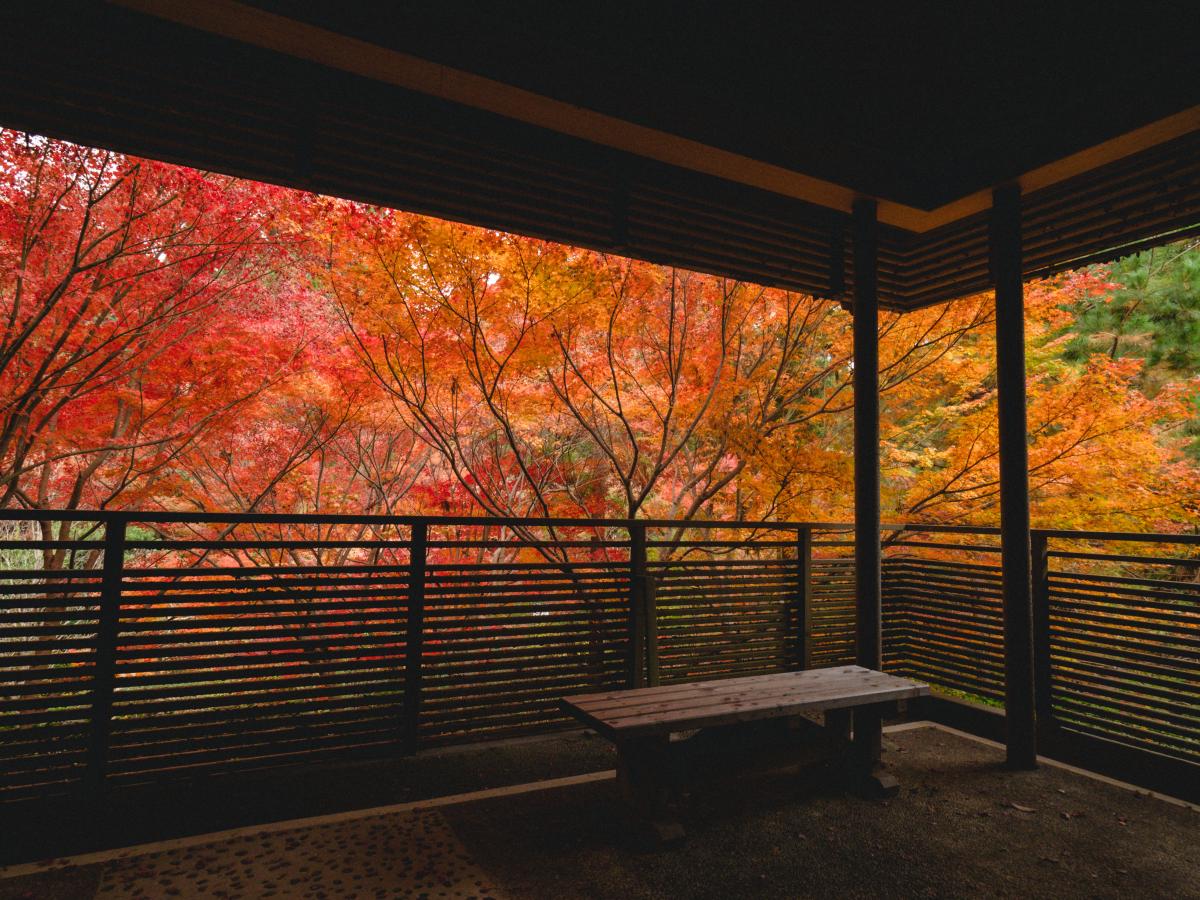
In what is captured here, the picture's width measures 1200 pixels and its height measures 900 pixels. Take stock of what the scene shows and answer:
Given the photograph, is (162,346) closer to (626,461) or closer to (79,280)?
(79,280)

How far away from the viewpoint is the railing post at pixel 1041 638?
3.81 m

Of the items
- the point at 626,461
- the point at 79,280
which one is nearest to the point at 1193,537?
the point at 626,461

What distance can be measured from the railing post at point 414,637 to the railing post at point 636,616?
50.0 inches

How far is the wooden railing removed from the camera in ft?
9.47

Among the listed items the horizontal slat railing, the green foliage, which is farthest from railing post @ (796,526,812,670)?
the green foliage

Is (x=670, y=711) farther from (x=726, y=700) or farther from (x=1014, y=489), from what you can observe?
(x=1014, y=489)

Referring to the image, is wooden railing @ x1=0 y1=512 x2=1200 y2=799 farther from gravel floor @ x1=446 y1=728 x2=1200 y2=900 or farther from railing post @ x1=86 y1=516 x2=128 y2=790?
gravel floor @ x1=446 y1=728 x2=1200 y2=900

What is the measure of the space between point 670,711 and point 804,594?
2.40 m

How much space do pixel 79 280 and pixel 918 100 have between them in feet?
20.1

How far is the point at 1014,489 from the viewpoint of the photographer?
11.5 ft

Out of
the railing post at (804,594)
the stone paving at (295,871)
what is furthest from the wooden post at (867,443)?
the stone paving at (295,871)

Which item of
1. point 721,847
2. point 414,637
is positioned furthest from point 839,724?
point 414,637

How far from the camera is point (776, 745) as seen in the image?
10.2 ft

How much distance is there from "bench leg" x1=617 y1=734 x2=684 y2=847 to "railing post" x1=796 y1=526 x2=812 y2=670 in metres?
2.28
